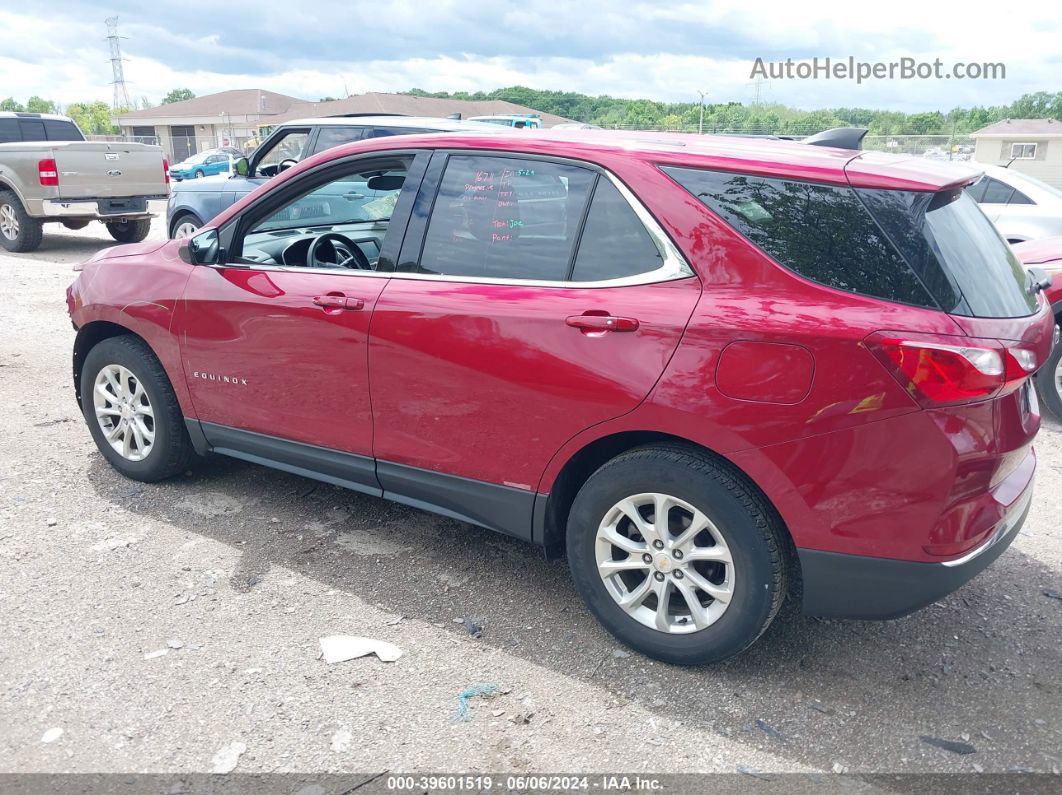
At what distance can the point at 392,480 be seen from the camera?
3.77 m

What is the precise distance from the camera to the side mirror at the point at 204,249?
4223mm

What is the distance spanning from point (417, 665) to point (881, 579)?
161 cm

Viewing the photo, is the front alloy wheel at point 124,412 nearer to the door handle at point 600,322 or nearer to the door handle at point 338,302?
the door handle at point 338,302

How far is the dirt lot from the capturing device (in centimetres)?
279

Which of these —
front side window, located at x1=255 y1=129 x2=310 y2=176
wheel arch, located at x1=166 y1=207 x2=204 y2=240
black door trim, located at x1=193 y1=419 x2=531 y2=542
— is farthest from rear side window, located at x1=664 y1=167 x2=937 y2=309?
wheel arch, located at x1=166 y1=207 x2=204 y2=240

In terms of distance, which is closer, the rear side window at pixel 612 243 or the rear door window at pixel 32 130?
the rear side window at pixel 612 243

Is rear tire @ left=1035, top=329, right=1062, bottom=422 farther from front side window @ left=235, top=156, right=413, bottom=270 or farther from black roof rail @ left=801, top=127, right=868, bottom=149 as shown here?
front side window @ left=235, top=156, right=413, bottom=270

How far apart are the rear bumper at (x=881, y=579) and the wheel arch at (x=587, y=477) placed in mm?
132

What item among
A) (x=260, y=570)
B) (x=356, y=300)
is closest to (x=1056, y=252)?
(x=356, y=300)

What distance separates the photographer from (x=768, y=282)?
2.88 metres

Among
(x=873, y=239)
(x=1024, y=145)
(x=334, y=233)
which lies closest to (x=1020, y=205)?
(x=873, y=239)

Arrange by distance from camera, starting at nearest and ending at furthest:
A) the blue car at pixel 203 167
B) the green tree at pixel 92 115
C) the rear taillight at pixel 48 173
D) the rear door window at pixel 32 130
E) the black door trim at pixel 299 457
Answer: the black door trim at pixel 299 457, the rear taillight at pixel 48 173, the rear door window at pixel 32 130, the blue car at pixel 203 167, the green tree at pixel 92 115

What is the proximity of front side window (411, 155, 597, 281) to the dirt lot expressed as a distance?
1364mm

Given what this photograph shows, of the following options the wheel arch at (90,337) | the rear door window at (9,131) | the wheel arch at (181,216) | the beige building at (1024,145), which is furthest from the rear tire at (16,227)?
the beige building at (1024,145)
